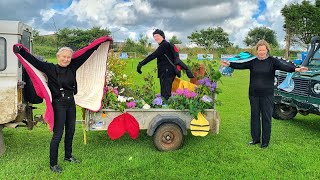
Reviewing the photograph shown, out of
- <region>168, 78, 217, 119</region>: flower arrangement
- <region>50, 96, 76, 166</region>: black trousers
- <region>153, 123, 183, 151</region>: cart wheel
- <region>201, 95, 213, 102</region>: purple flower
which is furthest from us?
<region>201, 95, 213, 102</region>: purple flower

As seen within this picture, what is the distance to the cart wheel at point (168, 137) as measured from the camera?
6020 millimetres

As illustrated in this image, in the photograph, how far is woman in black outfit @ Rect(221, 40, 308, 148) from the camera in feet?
21.1

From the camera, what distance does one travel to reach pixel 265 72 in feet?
21.1

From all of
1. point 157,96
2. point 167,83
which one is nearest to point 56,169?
point 157,96

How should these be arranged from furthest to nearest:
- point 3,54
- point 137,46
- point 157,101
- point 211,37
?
point 211,37 → point 137,46 → point 157,101 → point 3,54

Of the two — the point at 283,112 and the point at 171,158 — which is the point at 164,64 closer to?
the point at 171,158

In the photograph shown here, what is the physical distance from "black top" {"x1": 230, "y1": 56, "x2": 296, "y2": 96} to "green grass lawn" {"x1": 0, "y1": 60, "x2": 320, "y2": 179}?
1089 mm

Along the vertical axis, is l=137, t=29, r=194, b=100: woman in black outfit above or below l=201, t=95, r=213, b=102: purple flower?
above

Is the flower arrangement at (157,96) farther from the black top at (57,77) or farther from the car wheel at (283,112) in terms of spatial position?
the car wheel at (283,112)

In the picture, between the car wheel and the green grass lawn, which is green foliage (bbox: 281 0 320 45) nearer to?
the car wheel

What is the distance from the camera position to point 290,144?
6887mm

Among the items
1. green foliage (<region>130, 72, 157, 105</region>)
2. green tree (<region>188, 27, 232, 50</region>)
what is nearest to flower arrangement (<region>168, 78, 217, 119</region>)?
green foliage (<region>130, 72, 157, 105</region>)

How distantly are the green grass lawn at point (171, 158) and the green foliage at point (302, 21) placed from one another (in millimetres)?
54728

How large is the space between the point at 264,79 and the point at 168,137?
2.06 meters
